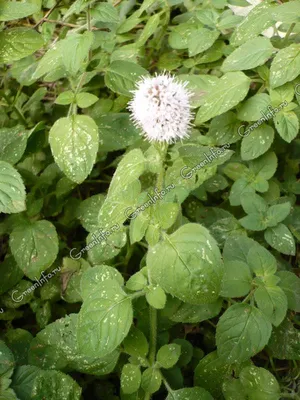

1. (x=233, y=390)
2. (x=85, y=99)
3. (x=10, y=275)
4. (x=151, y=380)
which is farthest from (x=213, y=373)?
(x=85, y=99)

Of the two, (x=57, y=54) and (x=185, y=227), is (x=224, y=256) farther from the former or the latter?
(x=57, y=54)

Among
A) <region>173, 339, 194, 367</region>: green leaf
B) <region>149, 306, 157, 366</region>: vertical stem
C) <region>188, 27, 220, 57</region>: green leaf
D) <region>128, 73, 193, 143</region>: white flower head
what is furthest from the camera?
<region>188, 27, 220, 57</region>: green leaf

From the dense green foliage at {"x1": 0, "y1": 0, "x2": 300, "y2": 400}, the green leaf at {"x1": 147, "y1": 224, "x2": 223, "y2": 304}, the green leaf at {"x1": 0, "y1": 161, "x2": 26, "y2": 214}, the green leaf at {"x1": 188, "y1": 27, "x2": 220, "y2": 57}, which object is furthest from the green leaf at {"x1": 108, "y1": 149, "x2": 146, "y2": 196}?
the green leaf at {"x1": 188, "y1": 27, "x2": 220, "y2": 57}

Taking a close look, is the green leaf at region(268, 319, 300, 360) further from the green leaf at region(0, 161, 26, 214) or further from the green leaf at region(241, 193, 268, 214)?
the green leaf at region(0, 161, 26, 214)

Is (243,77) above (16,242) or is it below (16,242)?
Result: above

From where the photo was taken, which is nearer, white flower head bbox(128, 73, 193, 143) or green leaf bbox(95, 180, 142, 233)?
white flower head bbox(128, 73, 193, 143)

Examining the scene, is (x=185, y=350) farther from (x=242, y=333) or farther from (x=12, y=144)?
(x=12, y=144)

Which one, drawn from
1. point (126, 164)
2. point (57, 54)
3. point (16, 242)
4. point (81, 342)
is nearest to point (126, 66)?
point (57, 54)
